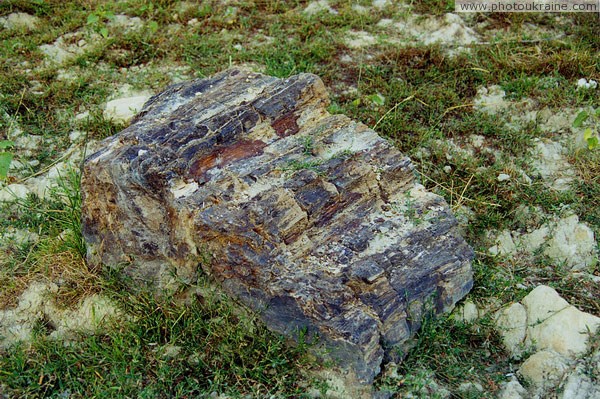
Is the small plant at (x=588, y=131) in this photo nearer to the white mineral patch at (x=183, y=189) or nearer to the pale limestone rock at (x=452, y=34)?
the pale limestone rock at (x=452, y=34)

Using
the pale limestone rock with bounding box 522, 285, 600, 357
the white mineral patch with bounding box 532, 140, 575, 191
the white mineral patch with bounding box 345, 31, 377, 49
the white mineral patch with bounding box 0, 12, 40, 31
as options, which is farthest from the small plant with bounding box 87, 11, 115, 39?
the pale limestone rock with bounding box 522, 285, 600, 357

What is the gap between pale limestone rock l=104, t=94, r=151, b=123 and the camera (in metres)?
4.86

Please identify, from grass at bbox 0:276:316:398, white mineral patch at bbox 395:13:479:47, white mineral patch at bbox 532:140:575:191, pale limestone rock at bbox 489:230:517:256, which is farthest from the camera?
white mineral patch at bbox 395:13:479:47

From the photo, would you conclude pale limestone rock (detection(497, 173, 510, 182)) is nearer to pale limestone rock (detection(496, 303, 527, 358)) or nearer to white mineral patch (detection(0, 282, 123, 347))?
pale limestone rock (detection(496, 303, 527, 358))

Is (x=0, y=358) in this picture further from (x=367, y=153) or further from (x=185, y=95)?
(x=367, y=153)

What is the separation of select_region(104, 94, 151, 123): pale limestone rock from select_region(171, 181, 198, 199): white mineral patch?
5.31ft

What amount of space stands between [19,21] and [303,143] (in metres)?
3.78

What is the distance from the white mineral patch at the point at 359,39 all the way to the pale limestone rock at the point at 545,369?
3.30 m

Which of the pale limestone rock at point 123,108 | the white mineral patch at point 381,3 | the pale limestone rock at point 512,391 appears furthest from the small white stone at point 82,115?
the pale limestone rock at point 512,391

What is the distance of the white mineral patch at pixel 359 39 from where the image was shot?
223 inches

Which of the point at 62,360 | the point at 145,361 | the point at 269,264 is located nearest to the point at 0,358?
the point at 62,360

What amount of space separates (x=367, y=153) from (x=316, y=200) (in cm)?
46

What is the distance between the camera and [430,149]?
A: 15.2 ft

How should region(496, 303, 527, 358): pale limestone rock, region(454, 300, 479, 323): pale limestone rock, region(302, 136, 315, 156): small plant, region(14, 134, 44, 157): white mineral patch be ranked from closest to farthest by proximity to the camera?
region(496, 303, 527, 358): pale limestone rock → region(454, 300, 479, 323): pale limestone rock → region(302, 136, 315, 156): small plant → region(14, 134, 44, 157): white mineral patch
